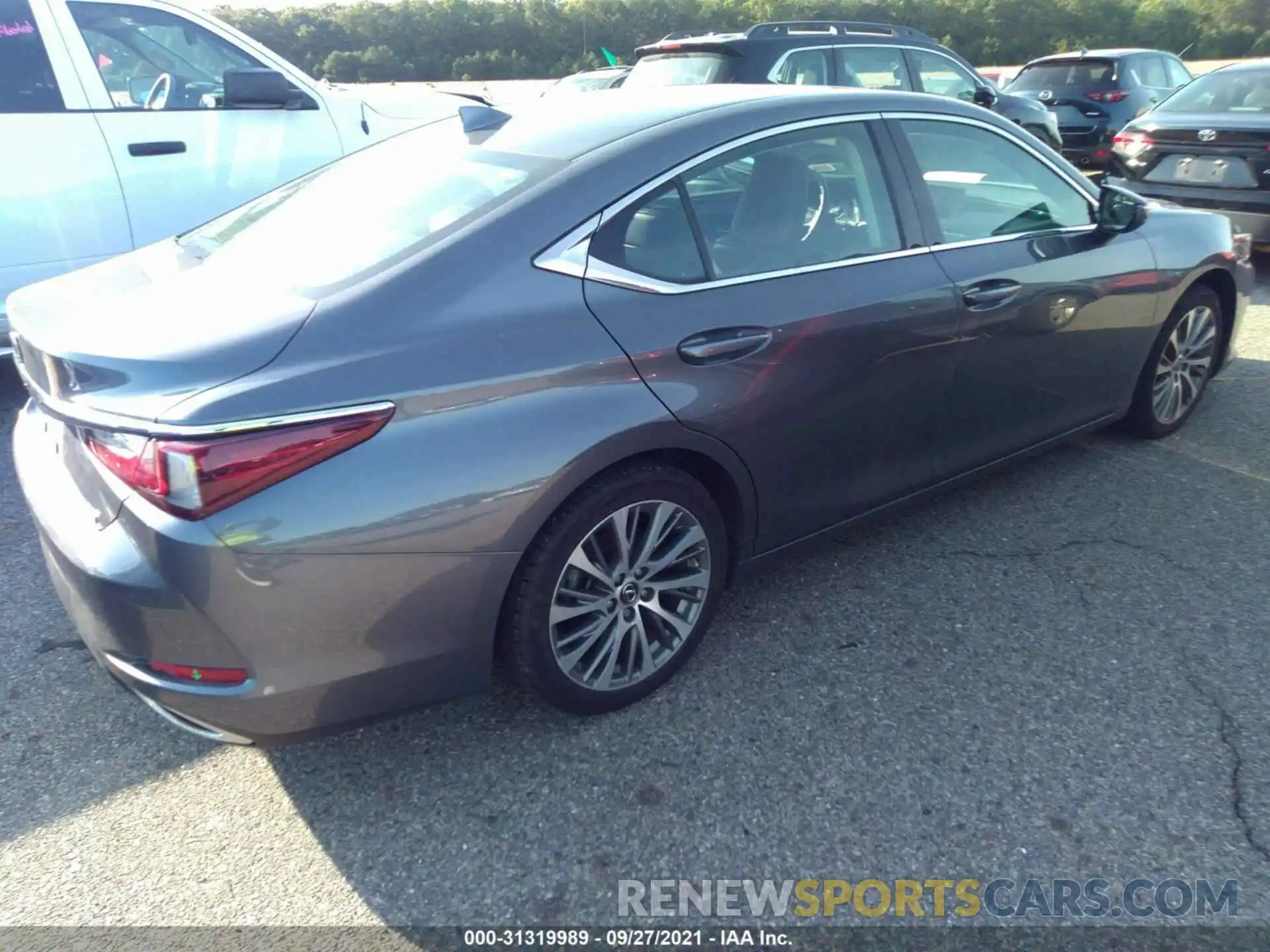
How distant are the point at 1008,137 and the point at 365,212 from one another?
2.39 m

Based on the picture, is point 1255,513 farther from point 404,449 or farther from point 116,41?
point 116,41

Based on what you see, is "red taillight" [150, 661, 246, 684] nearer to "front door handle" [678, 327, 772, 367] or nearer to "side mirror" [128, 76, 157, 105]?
"front door handle" [678, 327, 772, 367]

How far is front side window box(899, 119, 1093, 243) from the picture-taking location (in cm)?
343

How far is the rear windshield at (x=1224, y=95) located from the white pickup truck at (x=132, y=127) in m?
6.14

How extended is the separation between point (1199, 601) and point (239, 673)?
3.00 metres

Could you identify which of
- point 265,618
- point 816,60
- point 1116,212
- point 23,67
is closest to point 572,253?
point 265,618

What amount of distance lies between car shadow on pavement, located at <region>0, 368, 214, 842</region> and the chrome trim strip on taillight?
979 millimetres

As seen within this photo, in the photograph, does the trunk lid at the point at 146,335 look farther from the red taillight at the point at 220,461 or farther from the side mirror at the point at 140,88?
the side mirror at the point at 140,88

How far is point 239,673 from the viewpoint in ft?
7.19

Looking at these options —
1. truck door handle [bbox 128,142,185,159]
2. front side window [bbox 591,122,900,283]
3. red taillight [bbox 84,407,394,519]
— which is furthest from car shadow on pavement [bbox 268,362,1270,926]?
truck door handle [bbox 128,142,185,159]

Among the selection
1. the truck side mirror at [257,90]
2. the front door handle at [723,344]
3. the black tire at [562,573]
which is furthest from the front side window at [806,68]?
the black tire at [562,573]

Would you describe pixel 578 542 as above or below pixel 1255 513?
above

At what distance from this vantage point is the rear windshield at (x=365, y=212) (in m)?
2.56

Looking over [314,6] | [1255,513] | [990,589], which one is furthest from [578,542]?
[314,6]
